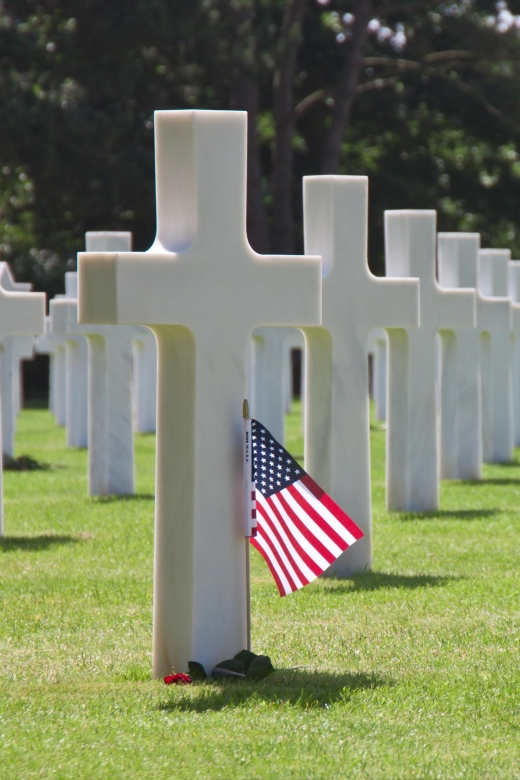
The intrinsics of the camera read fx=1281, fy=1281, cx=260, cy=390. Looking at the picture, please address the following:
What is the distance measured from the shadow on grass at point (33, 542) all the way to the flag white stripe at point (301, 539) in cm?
445

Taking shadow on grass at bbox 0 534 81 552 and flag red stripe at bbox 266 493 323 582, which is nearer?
flag red stripe at bbox 266 493 323 582

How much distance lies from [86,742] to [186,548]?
3.88 feet

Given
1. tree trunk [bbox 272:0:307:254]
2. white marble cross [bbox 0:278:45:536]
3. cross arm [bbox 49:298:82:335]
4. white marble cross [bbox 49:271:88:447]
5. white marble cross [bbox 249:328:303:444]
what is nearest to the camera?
white marble cross [bbox 0:278:45:536]

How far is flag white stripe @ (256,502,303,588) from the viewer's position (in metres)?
6.08

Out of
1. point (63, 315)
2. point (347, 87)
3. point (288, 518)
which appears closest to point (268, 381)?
point (63, 315)

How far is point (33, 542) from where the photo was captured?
10578mm

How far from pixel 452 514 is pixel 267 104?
77.3 ft

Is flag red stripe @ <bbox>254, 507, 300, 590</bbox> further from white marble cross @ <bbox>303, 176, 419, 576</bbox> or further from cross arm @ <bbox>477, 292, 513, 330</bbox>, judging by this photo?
cross arm @ <bbox>477, 292, 513, 330</bbox>

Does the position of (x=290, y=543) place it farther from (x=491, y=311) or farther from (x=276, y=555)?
(x=491, y=311)

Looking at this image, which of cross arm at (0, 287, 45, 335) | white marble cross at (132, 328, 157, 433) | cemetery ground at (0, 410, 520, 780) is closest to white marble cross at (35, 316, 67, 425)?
white marble cross at (132, 328, 157, 433)

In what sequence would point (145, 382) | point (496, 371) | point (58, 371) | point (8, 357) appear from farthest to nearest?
point (58, 371) < point (145, 382) < point (496, 371) < point (8, 357)

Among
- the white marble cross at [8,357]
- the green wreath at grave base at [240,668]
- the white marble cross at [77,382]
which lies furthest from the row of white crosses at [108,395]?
the green wreath at grave base at [240,668]

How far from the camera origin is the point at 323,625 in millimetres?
7391

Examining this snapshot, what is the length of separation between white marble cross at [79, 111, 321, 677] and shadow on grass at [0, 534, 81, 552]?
432cm
